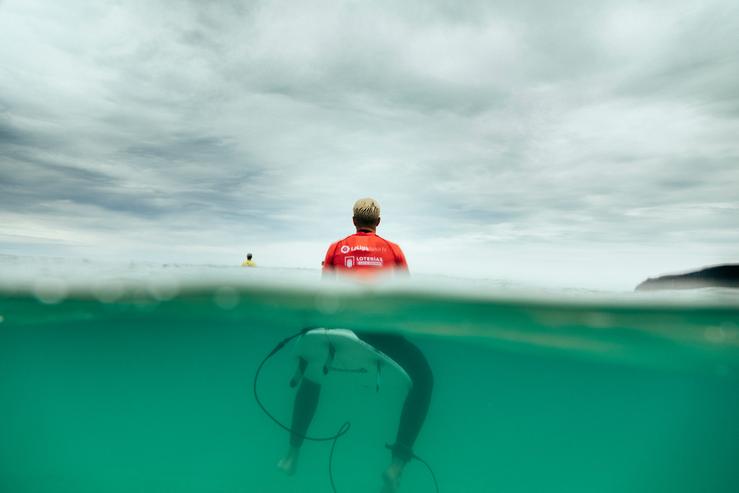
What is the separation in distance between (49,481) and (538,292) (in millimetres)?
39943

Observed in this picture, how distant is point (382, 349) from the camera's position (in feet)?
21.0

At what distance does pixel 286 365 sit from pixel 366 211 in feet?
63.0

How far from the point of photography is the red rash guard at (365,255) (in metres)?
5.56

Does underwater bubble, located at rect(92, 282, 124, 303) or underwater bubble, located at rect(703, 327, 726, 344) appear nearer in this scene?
underwater bubble, located at rect(92, 282, 124, 303)

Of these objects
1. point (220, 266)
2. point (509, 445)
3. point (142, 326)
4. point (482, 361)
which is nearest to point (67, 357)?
point (142, 326)

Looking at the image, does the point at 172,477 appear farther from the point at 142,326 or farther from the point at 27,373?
the point at 142,326

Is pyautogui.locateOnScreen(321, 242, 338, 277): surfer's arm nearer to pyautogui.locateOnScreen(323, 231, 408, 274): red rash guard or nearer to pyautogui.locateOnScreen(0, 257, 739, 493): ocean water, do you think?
pyautogui.locateOnScreen(323, 231, 408, 274): red rash guard

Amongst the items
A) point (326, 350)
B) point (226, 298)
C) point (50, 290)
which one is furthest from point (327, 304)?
point (50, 290)

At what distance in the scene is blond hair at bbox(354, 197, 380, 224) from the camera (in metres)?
5.83

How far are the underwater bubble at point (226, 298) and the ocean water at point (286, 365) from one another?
0.08 meters

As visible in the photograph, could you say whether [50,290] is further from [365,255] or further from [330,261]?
[365,255]

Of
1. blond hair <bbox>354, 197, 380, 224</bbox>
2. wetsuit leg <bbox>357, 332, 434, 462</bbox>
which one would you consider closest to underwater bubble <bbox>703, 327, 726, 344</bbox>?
wetsuit leg <bbox>357, 332, 434, 462</bbox>

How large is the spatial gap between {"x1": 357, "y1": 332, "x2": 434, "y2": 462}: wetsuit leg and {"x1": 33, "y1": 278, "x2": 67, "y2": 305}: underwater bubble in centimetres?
898

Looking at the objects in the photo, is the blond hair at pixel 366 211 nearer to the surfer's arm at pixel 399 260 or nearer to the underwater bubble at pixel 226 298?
the surfer's arm at pixel 399 260
